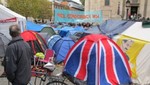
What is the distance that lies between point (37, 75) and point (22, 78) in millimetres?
2122

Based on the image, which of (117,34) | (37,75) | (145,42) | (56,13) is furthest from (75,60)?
(56,13)

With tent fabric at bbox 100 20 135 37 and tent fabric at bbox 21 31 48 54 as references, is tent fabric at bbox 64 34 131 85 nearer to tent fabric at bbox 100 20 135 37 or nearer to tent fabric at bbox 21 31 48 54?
tent fabric at bbox 100 20 135 37

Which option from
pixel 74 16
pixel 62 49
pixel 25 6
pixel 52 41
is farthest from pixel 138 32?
pixel 25 6

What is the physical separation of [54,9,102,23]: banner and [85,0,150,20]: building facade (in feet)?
74.0

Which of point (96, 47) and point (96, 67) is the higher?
point (96, 47)

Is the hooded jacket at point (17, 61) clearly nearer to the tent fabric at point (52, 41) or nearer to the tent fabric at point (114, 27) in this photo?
the tent fabric at point (114, 27)

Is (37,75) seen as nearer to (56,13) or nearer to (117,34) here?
(117,34)

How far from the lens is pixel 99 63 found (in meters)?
4.96

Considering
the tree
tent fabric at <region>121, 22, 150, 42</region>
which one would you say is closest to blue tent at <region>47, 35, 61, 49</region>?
tent fabric at <region>121, 22, 150, 42</region>

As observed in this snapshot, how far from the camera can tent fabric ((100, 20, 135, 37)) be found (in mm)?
11046

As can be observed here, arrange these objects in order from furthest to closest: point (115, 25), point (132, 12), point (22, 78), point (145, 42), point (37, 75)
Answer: point (132, 12) → point (115, 25) → point (145, 42) → point (37, 75) → point (22, 78)

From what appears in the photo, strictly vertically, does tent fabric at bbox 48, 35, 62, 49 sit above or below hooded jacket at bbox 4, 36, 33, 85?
below

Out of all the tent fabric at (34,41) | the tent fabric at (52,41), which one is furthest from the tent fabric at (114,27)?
the tent fabric at (34,41)

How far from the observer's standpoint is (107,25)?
12812 millimetres
